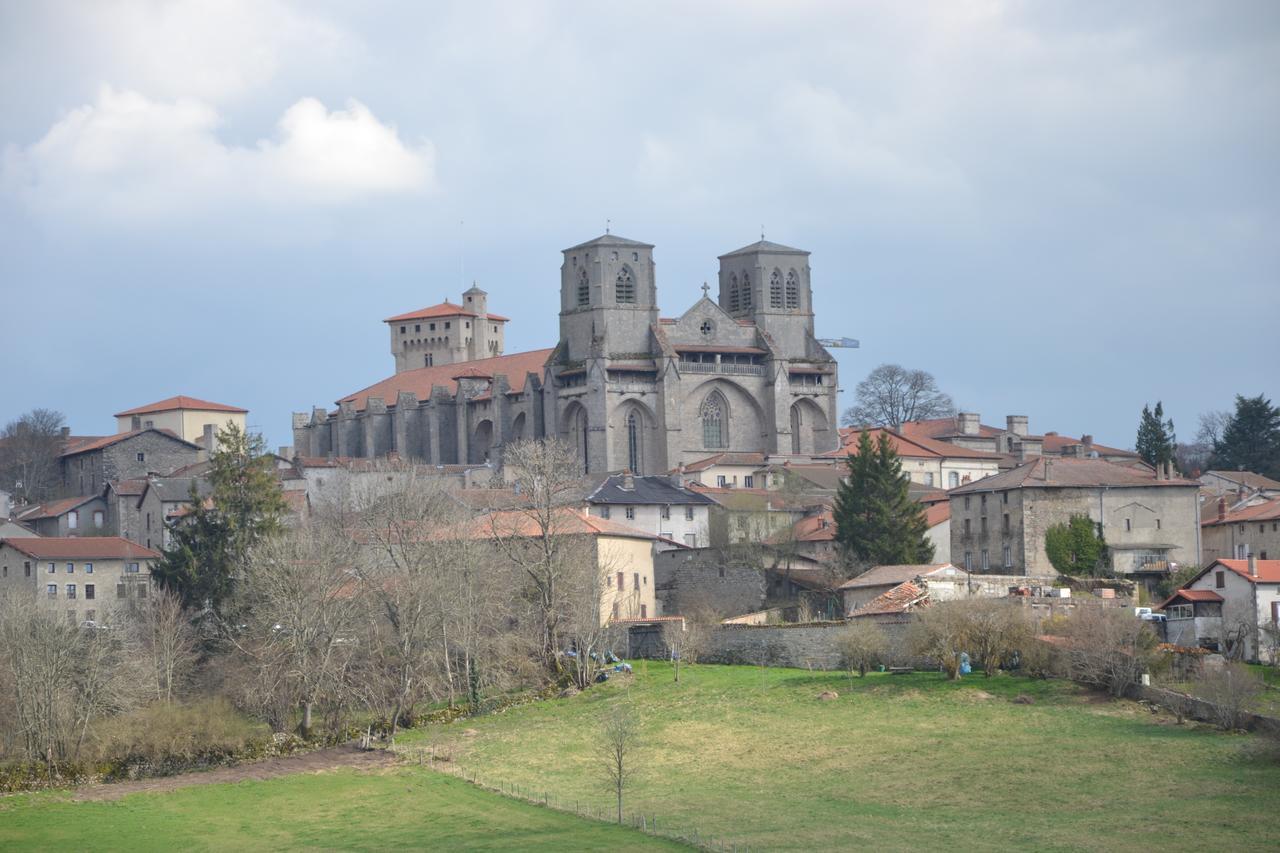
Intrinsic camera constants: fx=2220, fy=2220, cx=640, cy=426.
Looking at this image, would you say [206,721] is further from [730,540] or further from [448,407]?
[448,407]

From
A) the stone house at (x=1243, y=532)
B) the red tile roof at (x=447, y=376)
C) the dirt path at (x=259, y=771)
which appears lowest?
the dirt path at (x=259, y=771)

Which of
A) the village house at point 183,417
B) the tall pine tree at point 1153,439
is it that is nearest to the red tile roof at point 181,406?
the village house at point 183,417

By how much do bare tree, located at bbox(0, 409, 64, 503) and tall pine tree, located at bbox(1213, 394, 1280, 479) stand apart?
63.0 meters

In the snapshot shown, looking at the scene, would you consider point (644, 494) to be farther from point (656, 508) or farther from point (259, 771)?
point (259, 771)

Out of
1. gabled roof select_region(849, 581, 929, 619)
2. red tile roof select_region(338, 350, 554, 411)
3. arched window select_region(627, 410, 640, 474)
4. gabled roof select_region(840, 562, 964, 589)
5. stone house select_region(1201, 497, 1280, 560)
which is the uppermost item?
red tile roof select_region(338, 350, 554, 411)

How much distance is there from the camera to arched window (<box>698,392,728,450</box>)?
110875 millimetres

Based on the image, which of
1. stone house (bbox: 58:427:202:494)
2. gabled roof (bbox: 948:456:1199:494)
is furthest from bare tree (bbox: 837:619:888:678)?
stone house (bbox: 58:427:202:494)

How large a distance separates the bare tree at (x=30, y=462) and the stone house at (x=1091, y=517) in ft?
192

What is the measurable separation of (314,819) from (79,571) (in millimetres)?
39688

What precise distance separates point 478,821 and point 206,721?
13.7 metres

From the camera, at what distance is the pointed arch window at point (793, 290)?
118688 millimetres

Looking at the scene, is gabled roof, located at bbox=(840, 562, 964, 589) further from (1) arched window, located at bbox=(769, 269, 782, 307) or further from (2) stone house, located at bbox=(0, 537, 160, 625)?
(1) arched window, located at bbox=(769, 269, 782, 307)

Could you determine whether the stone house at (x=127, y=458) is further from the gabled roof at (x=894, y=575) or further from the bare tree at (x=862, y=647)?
the bare tree at (x=862, y=647)

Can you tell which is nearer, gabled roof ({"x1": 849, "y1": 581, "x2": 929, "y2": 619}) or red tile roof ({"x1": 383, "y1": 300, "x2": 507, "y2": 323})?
gabled roof ({"x1": 849, "y1": 581, "x2": 929, "y2": 619})
